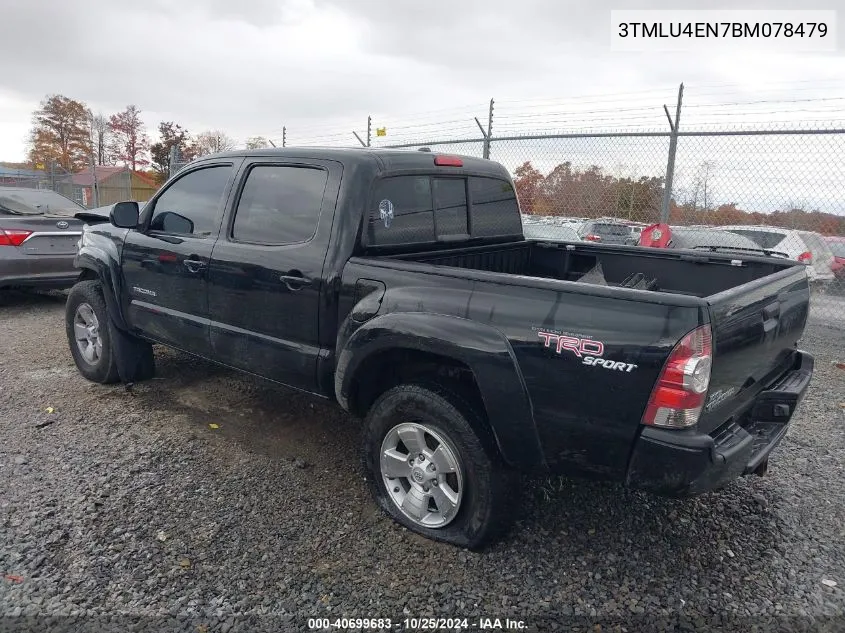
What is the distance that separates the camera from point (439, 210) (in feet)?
11.9

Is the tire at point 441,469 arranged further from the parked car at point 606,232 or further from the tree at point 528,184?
the tree at point 528,184

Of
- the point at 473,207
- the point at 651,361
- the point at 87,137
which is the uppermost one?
the point at 87,137

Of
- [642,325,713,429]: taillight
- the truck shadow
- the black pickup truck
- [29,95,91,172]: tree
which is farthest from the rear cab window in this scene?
[29,95,91,172]: tree

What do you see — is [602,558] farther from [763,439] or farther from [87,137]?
[87,137]

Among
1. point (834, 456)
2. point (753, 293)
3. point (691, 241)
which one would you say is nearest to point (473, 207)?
point (753, 293)

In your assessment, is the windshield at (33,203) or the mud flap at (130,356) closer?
the mud flap at (130,356)

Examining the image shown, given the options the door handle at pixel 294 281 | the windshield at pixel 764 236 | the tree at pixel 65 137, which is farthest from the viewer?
the tree at pixel 65 137

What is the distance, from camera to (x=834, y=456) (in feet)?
13.0

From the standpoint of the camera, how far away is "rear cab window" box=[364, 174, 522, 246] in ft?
10.6

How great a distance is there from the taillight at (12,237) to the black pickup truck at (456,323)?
3.67m

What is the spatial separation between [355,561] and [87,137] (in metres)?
52.2

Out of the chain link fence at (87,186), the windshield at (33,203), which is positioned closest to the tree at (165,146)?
the chain link fence at (87,186)

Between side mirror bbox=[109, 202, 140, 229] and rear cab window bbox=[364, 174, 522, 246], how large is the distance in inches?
80.2

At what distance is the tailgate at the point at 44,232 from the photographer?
734 cm
